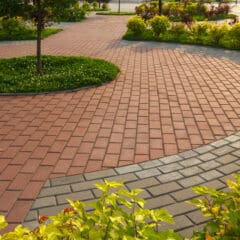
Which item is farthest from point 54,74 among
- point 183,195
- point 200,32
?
point 200,32

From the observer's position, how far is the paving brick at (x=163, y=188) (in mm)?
4172

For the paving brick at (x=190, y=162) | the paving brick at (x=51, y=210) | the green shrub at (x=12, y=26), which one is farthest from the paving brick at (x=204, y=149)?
the green shrub at (x=12, y=26)

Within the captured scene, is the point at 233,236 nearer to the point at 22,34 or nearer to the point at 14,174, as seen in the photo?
the point at 14,174

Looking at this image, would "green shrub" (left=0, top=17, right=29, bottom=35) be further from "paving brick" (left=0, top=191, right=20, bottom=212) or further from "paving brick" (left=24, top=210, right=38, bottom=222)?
"paving brick" (left=24, top=210, right=38, bottom=222)

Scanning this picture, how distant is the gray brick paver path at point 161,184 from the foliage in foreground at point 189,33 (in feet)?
28.3

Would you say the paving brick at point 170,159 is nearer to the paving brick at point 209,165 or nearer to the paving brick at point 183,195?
the paving brick at point 209,165

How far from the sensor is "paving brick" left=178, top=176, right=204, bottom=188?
14.3 ft

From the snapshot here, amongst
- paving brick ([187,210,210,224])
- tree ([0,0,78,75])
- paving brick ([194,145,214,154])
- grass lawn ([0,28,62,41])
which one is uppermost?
tree ([0,0,78,75])

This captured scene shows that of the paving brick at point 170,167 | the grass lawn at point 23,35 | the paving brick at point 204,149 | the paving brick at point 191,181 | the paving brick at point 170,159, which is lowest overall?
the paving brick at point 191,181

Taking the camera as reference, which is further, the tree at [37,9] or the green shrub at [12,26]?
the green shrub at [12,26]

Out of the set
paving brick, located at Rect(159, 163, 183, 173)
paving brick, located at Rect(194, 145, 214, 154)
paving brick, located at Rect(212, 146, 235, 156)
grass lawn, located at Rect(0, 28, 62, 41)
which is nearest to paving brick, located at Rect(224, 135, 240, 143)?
paving brick, located at Rect(212, 146, 235, 156)

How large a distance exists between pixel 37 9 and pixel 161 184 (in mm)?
6725

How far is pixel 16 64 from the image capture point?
10.5m

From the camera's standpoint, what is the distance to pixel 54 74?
30.7 feet
